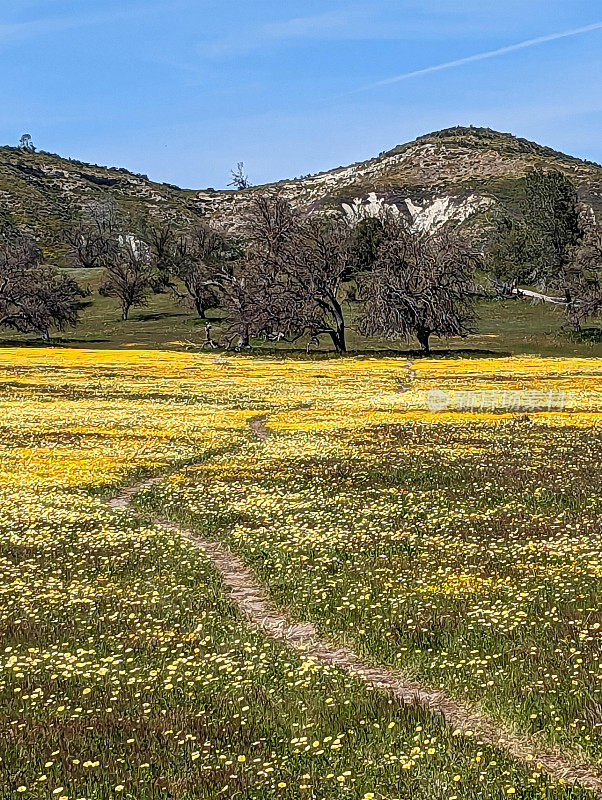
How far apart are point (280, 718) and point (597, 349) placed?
73505 millimetres

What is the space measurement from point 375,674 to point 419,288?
6572 centimetres

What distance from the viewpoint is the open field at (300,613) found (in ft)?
23.6

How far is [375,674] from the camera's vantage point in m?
9.16

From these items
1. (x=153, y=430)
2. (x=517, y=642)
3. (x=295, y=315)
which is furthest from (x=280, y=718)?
(x=295, y=315)

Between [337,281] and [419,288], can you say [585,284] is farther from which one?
Answer: [337,281]

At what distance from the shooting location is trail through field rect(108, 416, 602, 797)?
702 centimetres

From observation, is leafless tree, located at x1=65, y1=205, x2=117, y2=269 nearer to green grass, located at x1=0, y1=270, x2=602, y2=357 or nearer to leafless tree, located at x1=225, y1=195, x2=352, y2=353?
green grass, located at x1=0, y1=270, x2=602, y2=357

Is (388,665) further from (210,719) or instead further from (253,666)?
(210,719)

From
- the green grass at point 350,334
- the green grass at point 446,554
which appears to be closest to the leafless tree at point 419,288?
the green grass at point 350,334

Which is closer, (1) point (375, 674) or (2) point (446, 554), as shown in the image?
(1) point (375, 674)

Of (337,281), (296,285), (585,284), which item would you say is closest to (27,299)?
(296,285)

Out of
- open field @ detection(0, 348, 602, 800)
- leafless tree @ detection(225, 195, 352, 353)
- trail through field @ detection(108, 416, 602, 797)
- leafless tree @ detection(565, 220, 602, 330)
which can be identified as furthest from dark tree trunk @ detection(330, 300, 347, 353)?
trail through field @ detection(108, 416, 602, 797)

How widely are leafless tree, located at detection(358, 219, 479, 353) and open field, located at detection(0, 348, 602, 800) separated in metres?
46.9

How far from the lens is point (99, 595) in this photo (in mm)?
11938
